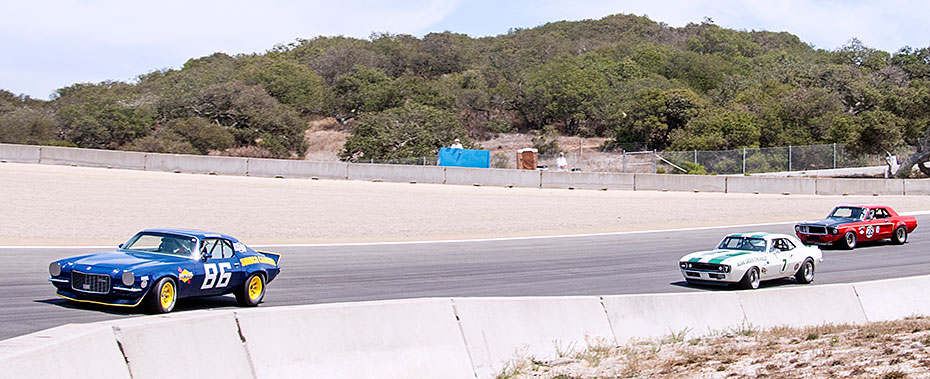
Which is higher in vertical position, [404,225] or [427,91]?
[427,91]

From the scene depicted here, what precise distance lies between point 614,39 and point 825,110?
358 ft

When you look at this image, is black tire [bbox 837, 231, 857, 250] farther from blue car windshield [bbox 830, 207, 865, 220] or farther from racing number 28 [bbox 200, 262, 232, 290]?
racing number 28 [bbox 200, 262, 232, 290]

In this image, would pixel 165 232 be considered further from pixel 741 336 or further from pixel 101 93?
pixel 101 93

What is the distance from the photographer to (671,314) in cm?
1141

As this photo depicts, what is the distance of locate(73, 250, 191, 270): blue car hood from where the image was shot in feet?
36.3

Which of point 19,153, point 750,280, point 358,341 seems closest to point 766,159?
point 750,280

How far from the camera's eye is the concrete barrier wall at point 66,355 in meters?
5.85

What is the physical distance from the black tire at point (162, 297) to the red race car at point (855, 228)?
17329 mm

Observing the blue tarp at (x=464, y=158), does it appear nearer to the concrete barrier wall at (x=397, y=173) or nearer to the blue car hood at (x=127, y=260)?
the concrete barrier wall at (x=397, y=173)

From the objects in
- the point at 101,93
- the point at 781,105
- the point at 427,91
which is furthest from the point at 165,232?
the point at 101,93

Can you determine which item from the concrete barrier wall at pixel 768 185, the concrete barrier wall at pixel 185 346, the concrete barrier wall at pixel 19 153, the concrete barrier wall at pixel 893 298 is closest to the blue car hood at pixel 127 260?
the concrete barrier wall at pixel 185 346

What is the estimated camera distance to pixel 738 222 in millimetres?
30609

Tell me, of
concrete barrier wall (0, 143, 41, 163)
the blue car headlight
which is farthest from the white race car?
concrete barrier wall (0, 143, 41, 163)

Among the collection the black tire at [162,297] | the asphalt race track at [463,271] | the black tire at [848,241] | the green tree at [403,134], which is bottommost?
the asphalt race track at [463,271]
